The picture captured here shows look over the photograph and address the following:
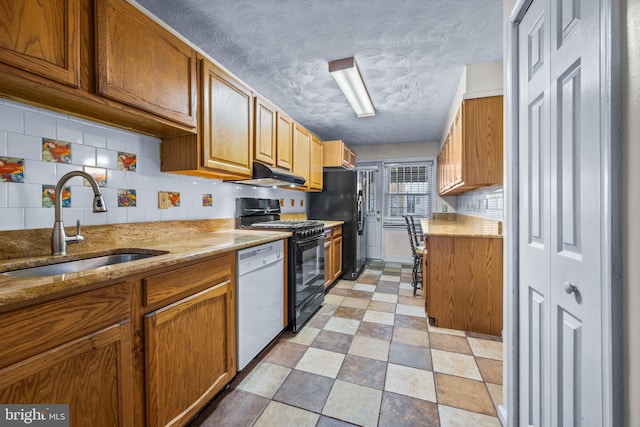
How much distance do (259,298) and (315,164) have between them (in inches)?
91.7

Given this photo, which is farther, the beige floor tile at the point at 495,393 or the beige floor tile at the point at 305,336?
the beige floor tile at the point at 305,336

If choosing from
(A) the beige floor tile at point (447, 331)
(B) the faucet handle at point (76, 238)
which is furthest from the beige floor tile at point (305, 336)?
(B) the faucet handle at point (76, 238)

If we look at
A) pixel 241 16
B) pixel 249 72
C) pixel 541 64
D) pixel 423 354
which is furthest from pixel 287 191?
pixel 541 64

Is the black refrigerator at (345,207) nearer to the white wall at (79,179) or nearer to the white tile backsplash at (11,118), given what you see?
the white wall at (79,179)

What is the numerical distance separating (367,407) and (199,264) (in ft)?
3.93

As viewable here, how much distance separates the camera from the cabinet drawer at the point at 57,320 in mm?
713

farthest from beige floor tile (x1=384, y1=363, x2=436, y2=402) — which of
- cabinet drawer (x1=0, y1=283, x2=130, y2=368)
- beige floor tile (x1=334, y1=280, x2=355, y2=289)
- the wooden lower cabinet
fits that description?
beige floor tile (x1=334, y1=280, x2=355, y2=289)

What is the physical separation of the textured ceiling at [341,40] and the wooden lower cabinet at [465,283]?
5.09 ft

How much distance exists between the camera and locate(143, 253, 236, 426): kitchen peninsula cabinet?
3.61 ft

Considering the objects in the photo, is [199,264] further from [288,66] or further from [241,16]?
[288,66]

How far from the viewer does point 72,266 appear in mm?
1248

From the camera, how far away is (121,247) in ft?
4.91

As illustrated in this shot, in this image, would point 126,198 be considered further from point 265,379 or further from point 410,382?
point 410,382

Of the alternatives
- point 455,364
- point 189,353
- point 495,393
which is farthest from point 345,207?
point 189,353
